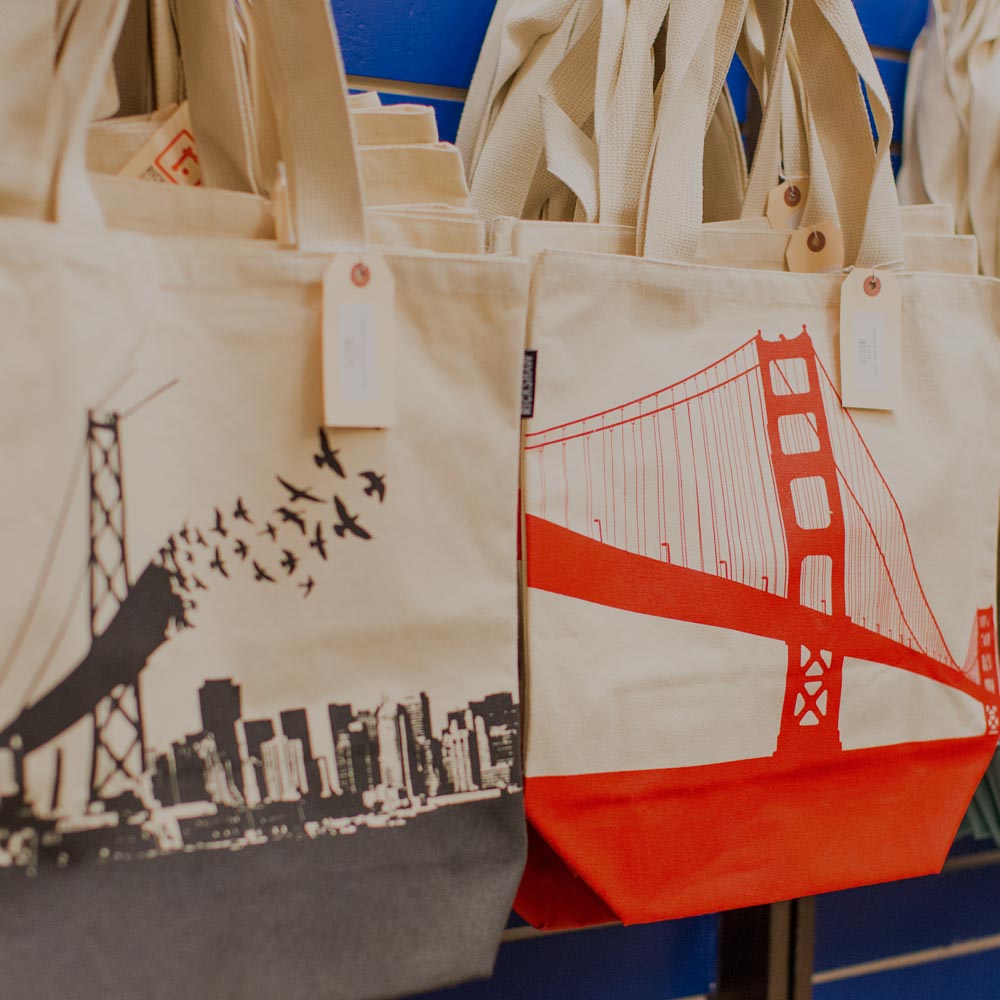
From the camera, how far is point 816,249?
586 mm

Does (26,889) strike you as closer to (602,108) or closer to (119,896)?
(119,896)

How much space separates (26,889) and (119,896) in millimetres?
38

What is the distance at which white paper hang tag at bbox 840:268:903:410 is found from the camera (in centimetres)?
56

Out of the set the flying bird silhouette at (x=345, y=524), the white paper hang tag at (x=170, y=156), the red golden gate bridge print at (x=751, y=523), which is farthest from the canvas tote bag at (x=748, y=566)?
the white paper hang tag at (x=170, y=156)

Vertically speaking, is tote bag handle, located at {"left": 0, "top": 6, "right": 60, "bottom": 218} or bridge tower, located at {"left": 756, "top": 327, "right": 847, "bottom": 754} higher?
tote bag handle, located at {"left": 0, "top": 6, "right": 60, "bottom": 218}

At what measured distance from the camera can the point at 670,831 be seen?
54cm

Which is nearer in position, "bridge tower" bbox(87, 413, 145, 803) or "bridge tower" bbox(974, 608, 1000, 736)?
"bridge tower" bbox(87, 413, 145, 803)

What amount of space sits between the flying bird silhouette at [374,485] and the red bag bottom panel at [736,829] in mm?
193

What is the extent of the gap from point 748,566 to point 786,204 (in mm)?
271

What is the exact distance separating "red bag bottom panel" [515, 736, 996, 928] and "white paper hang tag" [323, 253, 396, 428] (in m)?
0.24

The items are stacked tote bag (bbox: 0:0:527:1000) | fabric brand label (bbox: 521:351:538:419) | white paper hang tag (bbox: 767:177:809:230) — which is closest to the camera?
stacked tote bag (bbox: 0:0:527:1000)

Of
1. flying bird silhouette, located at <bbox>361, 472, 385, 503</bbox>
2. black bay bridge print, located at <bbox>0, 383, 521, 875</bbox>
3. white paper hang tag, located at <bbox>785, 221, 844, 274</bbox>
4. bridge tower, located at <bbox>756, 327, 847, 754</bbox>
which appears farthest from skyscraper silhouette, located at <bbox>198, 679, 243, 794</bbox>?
white paper hang tag, located at <bbox>785, 221, 844, 274</bbox>

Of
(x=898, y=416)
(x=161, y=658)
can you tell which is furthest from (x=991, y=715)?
(x=161, y=658)

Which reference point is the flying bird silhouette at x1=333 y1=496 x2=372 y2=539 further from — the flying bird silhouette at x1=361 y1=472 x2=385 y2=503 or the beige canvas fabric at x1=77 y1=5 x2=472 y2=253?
the beige canvas fabric at x1=77 y1=5 x2=472 y2=253
